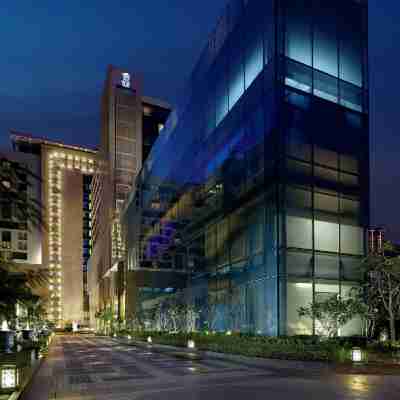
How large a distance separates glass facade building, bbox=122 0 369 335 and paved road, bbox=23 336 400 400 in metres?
10.1

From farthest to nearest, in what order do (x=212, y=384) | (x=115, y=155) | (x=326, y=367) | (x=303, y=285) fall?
(x=115, y=155) < (x=303, y=285) < (x=326, y=367) < (x=212, y=384)

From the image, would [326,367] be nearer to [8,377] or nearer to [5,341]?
[8,377]

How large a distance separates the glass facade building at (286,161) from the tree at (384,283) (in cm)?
322

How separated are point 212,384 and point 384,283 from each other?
1715 cm

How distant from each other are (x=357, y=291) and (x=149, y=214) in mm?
47995

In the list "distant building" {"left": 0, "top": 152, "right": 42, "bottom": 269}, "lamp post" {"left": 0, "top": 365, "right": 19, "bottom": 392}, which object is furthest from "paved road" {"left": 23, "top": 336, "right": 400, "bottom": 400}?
"distant building" {"left": 0, "top": 152, "right": 42, "bottom": 269}

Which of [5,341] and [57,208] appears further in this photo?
[57,208]

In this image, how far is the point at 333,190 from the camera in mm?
37844

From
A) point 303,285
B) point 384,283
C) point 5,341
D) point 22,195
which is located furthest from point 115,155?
point 22,195

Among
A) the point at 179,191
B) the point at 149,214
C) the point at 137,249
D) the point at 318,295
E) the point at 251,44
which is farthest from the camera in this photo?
the point at 137,249

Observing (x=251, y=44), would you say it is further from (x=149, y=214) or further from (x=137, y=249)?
(x=137, y=249)

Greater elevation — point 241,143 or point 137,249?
point 241,143

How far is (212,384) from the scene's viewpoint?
63.8 ft

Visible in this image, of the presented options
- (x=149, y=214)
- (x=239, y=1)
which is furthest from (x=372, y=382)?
(x=149, y=214)
